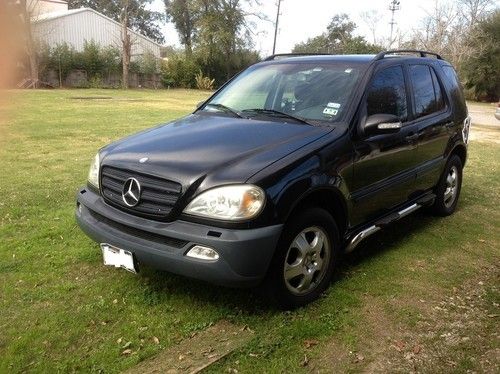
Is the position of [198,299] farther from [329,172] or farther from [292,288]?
[329,172]

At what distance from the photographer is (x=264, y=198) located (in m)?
2.96

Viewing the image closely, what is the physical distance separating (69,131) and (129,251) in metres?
9.75

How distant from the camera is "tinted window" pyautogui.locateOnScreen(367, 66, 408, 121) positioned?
160 inches

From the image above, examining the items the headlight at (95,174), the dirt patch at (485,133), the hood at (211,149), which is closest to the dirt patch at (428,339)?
→ the hood at (211,149)

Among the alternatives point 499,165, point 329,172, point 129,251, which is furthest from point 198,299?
point 499,165

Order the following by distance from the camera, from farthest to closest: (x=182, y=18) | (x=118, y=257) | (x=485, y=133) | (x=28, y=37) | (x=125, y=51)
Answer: (x=182, y=18)
(x=125, y=51)
(x=485, y=133)
(x=118, y=257)
(x=28, y=37)

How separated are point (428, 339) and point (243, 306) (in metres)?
1.23

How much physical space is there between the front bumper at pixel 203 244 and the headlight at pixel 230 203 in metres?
0.09

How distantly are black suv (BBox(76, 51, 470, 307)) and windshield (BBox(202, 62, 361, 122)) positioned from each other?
0.04 feet

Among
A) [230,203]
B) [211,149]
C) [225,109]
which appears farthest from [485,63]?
[230,203]

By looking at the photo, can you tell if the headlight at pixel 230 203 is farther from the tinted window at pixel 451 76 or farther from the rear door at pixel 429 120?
the tinted window at pixel 451 76

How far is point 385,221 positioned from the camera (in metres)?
4.23

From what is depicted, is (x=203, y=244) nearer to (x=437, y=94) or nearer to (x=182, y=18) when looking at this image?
(x=437, y=94)

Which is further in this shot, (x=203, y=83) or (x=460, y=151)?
(x=203, y=83)
